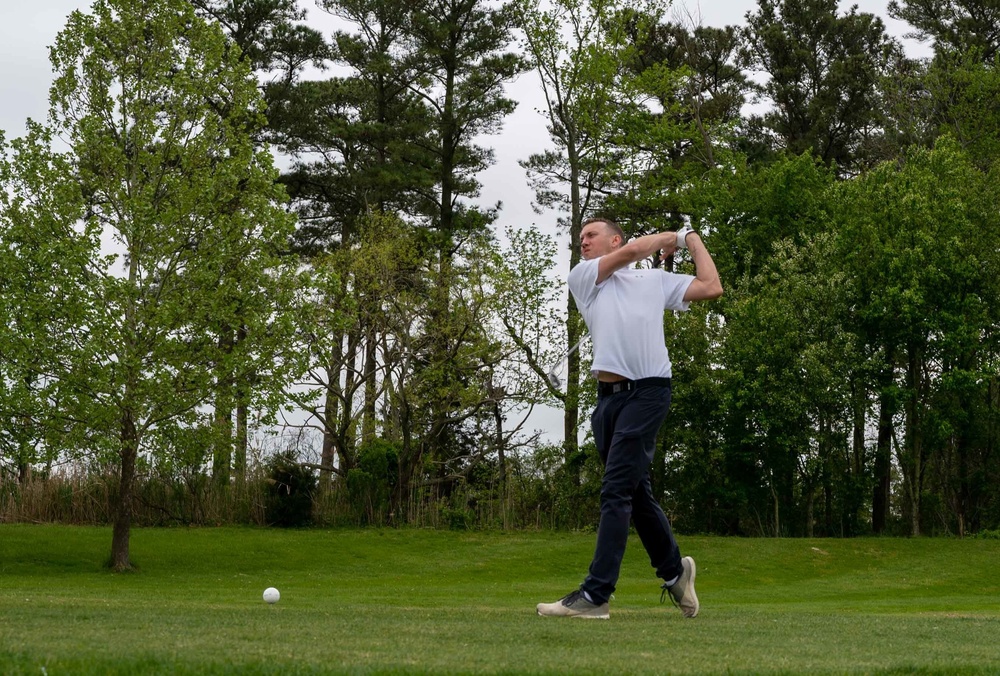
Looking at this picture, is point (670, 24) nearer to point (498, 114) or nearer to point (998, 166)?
point (498, 114)

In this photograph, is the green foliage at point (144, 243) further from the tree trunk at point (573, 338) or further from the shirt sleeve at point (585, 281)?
the shirt sleeve at point (585, 281)

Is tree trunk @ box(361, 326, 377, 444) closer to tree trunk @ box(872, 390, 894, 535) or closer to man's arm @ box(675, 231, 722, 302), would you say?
tree trunk @ box(872, 390, 894, 535)

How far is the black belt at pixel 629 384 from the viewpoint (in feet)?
26.1

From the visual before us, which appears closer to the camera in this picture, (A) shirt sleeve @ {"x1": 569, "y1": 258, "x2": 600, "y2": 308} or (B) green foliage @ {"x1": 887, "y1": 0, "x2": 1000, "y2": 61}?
(A) shirt sleeve @ {"x1": 569, "y1": 258, "x2": 600, "y2": 308}

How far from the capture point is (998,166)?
36.0m

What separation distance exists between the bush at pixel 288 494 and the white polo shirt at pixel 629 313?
23.0 metres

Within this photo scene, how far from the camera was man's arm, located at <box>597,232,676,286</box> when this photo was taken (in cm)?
789

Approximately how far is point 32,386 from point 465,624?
17.1m

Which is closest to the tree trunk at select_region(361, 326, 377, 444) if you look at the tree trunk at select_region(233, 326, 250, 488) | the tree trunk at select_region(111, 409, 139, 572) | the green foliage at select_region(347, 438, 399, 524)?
the green foliage at select_region(347, 438, 399, 524)

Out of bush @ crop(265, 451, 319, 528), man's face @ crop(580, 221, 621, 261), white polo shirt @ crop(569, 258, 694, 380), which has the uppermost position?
man's face @ crop(580, 221, 621, 261)

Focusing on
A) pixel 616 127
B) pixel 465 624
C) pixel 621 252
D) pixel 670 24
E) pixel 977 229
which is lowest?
pixel 465 624

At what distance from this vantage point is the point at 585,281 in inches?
327

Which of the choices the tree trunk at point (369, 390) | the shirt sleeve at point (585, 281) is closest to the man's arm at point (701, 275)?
the shirt sleeve at point (585, 281)

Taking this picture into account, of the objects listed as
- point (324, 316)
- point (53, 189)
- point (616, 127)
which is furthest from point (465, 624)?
point (616, 127)
